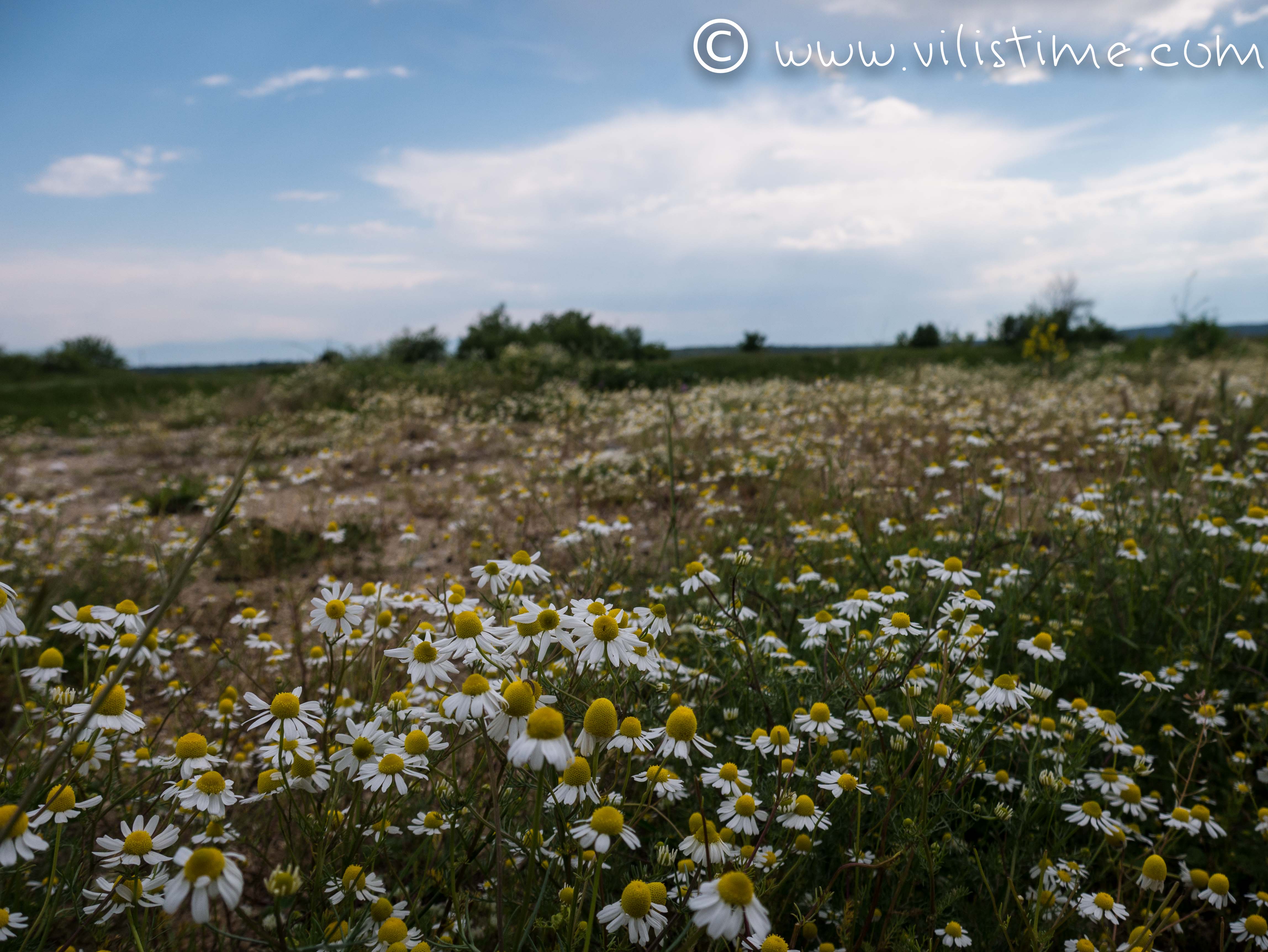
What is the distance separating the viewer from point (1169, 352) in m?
12.8

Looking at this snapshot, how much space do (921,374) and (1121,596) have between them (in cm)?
929

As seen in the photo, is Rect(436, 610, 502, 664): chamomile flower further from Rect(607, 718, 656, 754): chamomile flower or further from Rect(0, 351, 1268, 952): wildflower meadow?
Rect(607, 718, 656, 754): chamomile flower

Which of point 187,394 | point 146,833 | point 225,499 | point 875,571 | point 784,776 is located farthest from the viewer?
point 187,394

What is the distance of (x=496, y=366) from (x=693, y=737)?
13660 millimetres

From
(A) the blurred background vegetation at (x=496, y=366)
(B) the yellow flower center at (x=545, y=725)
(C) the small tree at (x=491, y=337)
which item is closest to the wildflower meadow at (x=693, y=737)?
(B) the yellow flower center at (x=545, y=725)

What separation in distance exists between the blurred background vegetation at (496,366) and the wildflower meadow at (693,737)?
7.61 m

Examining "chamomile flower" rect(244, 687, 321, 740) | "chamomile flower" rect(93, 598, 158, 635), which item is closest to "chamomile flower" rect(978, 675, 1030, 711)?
"chamomile flower" rect(244, 687, 321, 740)

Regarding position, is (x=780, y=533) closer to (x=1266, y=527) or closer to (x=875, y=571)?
(x=875, y=571)

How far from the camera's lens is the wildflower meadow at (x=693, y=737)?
125 cm

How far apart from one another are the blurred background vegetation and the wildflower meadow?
300 inches

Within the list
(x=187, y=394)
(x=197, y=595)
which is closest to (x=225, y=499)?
(x=197, y=595)

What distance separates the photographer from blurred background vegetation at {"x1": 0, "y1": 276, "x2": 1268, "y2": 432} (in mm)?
12680

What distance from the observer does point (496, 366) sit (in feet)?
47.4

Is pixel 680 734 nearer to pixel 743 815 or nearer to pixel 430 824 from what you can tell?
pixel 743 815
